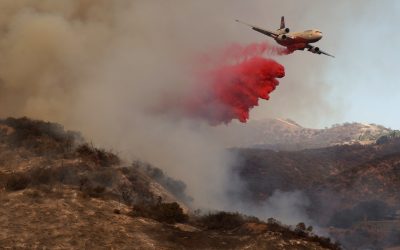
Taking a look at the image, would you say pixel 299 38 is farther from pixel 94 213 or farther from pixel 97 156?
pixel 94 213

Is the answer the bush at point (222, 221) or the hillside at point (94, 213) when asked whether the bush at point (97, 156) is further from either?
the bush at point (222, 221)

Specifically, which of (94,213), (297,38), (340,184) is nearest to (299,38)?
(297,38)

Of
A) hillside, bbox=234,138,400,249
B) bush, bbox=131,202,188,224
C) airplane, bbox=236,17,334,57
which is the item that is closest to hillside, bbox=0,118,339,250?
bush, bbox=131,202,188,224

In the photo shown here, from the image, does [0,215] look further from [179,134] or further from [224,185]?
[224,185]

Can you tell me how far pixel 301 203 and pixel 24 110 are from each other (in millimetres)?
42311

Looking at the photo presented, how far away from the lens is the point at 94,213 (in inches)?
940

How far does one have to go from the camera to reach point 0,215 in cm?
2209

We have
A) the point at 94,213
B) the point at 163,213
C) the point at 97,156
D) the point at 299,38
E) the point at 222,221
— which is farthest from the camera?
the point at 299,38

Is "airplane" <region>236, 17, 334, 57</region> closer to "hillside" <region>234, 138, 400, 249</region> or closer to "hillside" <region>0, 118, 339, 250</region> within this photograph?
"hillside" <region>0, 118, 339, 250</region>

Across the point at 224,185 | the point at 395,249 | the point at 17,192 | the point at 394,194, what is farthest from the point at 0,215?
the point at 394,194

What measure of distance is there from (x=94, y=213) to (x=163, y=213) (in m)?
4.52

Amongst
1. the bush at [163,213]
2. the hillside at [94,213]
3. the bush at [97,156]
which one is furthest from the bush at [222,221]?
the bush at [97,156]

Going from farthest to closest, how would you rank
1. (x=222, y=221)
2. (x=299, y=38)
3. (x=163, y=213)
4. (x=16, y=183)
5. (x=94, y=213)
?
1. (x=299, y=38)
2. (x=222, y=221)
3. (x=163, y=213)
4. (x=16, y=183)
5. (x=94, y=213)

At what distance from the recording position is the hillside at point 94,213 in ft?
68.4
